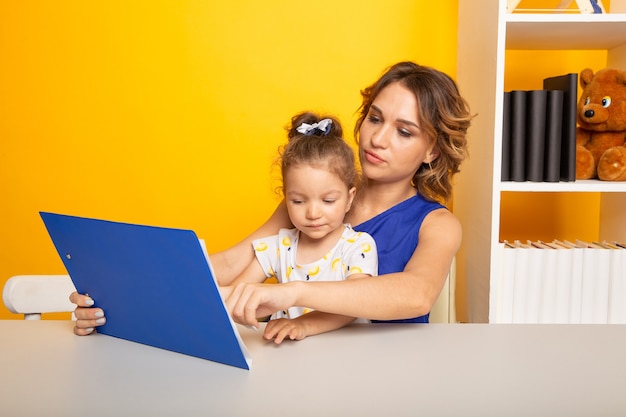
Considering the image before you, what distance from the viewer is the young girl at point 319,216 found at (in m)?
1.29

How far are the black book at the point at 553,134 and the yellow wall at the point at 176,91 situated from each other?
1.99ft

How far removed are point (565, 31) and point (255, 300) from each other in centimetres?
127

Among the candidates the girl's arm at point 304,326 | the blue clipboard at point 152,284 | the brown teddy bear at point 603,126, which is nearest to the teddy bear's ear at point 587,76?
the brown teddy bear at point 603,126

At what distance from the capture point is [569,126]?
68.1 inches

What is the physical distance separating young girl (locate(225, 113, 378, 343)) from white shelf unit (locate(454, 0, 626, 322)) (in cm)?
52

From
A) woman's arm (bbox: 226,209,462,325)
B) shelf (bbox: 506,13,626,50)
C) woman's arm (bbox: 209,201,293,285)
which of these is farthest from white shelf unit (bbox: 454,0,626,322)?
woman's arm (bbox: 209,201,293,285)

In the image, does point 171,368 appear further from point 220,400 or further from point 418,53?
point 418,53

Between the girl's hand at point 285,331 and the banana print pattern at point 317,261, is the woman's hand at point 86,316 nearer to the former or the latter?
the girl's hand at point 285,331

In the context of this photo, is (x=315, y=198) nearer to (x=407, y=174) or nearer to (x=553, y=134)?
(x=407, y=174)

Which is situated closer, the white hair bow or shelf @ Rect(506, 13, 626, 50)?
the white hair bow

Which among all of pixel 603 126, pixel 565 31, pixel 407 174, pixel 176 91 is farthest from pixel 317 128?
pixel 176 91

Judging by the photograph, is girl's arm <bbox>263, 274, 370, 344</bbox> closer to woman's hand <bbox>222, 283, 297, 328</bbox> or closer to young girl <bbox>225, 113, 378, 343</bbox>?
woman's hand <bbox>222, 283, 297, 328</bbox>

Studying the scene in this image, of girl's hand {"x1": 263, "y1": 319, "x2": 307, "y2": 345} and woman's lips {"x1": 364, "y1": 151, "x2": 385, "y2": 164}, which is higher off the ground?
woman's lips {"x1": 364, "y1": 151, "x2": 385, "y2": 164}

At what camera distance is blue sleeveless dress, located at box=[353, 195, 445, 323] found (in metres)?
1.51
